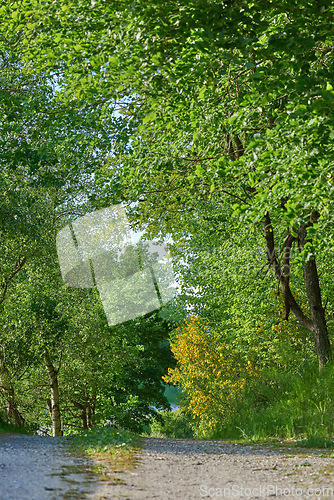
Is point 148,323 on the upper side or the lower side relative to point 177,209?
lower

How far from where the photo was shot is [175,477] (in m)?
5.26

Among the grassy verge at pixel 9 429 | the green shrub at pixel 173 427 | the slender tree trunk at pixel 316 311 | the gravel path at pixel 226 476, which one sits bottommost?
the green shrub at pixel 173 427

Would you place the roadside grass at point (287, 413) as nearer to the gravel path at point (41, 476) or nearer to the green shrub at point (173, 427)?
the gravel path at point (41, 476)

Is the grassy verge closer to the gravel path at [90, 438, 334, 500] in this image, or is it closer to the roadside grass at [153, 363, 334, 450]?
the roadside grass at [153, 363, 334, 450]

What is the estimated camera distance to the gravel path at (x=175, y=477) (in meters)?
4.38

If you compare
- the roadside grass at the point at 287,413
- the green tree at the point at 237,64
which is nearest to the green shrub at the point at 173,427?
Answer: the roadside grass at the point at 287,413

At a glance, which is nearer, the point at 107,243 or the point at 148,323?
the point at 107,243

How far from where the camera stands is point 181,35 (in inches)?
213

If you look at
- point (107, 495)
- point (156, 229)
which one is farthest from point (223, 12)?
point (156, 229)

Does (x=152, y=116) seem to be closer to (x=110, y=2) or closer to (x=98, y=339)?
(x=110, y=2)

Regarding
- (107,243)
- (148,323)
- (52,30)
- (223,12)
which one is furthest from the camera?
(148,323)

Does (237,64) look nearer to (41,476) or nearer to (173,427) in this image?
(41,476)

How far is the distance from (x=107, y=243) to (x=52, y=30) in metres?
12.5

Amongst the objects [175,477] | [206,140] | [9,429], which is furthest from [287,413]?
[9,429]
